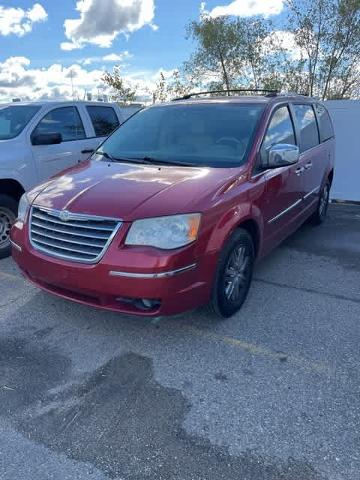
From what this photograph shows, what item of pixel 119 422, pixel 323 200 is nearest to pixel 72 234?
pixel 119 422

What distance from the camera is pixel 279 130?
412 centimetres

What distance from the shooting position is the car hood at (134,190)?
2.85 metres

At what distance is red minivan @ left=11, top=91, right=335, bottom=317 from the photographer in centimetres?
276

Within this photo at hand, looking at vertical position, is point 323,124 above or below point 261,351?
above

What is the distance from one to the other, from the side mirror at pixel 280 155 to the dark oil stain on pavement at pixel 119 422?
6.29ft

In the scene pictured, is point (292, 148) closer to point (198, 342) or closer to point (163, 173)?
point (163, 173)

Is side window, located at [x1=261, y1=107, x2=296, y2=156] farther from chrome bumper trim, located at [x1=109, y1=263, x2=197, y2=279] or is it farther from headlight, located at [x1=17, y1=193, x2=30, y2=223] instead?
headlight, located at [x1=17, y1=193, x2=30, y2=223]

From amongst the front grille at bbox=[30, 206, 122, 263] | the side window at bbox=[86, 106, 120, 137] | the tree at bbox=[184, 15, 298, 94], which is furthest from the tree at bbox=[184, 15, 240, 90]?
the front grille at bbox=[30, 206, 122, 263]

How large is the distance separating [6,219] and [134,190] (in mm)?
2584

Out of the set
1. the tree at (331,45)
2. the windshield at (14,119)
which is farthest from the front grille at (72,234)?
the tree at (331,45)

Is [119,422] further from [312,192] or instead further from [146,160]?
[312,192]

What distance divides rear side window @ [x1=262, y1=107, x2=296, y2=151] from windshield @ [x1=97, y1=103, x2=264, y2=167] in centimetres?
17

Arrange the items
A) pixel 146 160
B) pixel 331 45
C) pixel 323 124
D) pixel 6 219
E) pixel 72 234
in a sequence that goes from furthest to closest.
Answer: pixel 331 45, pixel 323 124, pixel 6 219, pixel 146 160, pixel 72 234

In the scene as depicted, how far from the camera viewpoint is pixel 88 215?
2.88 m
